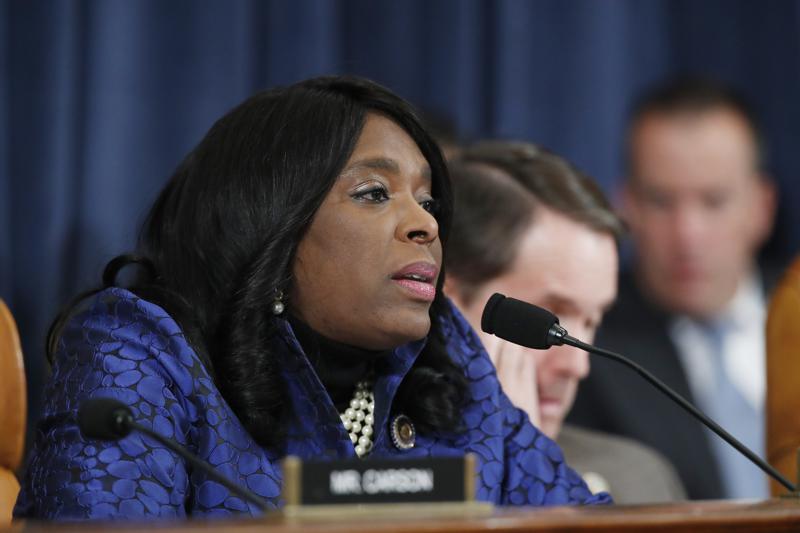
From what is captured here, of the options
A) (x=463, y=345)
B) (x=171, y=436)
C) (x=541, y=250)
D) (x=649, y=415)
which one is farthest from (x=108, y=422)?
(x=649, y=415)

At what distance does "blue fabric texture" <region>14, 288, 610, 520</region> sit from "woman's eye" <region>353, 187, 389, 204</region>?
21 cm

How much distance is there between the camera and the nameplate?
1133mm

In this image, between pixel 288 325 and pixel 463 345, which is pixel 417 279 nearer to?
pixel 288 325

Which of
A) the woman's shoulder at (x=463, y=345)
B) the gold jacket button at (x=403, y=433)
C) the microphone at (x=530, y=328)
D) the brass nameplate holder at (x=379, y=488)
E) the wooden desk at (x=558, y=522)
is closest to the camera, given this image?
the wooden desk at (x=558, y=522)

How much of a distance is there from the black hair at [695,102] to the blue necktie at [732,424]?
60 centimetres

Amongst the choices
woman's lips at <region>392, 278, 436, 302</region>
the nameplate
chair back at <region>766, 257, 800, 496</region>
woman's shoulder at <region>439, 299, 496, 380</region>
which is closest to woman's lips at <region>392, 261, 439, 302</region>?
woman's lips at <region>392, 278, 436, 302</region>

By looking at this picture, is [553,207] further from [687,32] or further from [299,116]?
[687,32]

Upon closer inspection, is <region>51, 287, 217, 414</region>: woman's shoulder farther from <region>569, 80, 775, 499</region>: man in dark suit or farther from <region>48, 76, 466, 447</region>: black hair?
<region>569, 80, 775, 499</region>: man in dark suit

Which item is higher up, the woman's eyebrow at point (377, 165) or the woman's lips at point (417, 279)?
the woman's eyebrow at point (377, 165)

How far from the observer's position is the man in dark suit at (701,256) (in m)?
3.87

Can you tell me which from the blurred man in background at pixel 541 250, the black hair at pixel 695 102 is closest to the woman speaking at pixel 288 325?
the blurred man in background at pixel 541 250

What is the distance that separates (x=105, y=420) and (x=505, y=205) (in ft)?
4.46

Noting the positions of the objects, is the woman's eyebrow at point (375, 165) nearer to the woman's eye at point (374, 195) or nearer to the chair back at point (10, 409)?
the woman's eye at point (374, 195)

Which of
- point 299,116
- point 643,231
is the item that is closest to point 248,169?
point 299,116
